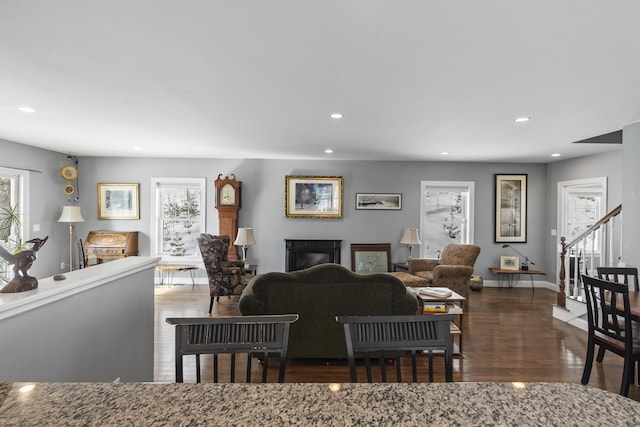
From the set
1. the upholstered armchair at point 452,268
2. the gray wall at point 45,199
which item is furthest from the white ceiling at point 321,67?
the upholstered armchair at point 452,268

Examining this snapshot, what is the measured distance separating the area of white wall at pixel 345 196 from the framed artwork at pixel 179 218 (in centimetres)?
18

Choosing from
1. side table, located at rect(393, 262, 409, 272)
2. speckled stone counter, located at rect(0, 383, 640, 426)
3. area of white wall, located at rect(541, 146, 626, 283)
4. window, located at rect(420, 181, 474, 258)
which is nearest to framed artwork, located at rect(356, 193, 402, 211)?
window, located at rect(420, 181, 474, 258)

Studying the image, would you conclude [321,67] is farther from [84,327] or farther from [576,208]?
[576,208]

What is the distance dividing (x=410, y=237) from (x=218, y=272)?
11.1 feet

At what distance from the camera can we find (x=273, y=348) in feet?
3.74

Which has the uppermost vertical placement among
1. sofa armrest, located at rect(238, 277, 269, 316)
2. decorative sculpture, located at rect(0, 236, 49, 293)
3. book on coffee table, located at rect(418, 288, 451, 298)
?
decorative sculpture, located at rect(0, 236, 49, 293)

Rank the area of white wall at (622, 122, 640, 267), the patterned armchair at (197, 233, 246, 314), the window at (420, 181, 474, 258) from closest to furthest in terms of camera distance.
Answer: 1. the area of white wall at (622, 122, 640, 267)
2. the patterned armchair at (197, 233, 246, 314)
3. the window at (420, 181, 474, 258)

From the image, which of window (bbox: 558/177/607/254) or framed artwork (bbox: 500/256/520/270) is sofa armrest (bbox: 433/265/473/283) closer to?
framed artwork (bbox: 500/256/520/270)

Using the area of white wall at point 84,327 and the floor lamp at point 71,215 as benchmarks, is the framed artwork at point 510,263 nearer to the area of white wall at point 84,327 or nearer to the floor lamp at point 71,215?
the area of white wall at point 84,327

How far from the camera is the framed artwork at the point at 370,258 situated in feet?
20.2

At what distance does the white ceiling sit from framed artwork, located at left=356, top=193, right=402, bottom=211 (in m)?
2.19

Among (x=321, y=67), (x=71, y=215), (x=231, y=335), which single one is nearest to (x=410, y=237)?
(x=321, y=67)

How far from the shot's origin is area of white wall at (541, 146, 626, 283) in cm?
490

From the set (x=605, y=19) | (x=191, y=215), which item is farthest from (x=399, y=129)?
(x=191, y=215)
